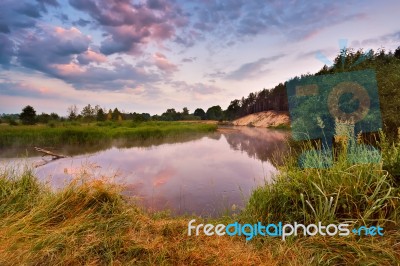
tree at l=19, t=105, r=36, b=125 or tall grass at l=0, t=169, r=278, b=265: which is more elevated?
tree at l=19, t=105, r=36, b=125

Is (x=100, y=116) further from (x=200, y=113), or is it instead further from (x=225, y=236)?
(x=200, y=113)

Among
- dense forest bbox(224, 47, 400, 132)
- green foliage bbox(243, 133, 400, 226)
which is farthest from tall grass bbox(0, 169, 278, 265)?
dense forest bbox(224, 47, 400, 132)

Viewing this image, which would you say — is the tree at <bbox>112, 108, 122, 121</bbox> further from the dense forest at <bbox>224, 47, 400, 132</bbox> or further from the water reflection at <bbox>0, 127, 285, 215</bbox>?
the dense forest at <bbox>224, 47, 400, 132</bbox>

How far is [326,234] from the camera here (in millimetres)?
3084

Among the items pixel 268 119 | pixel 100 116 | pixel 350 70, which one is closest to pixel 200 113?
pixel 268 119

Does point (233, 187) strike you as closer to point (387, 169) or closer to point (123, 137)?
point (387, 169)

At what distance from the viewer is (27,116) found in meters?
27.5

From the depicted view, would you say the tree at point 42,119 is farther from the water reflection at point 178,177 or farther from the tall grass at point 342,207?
the tall grass at point 342,207

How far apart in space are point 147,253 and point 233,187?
5.68m

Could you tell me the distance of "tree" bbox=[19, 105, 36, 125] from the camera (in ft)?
89.0

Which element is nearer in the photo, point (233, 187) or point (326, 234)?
point (326, 234)

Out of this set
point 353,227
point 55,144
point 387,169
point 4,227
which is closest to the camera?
point 353,227

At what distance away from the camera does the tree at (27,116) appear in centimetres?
2712

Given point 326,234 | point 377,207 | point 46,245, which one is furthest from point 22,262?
point 377,207
